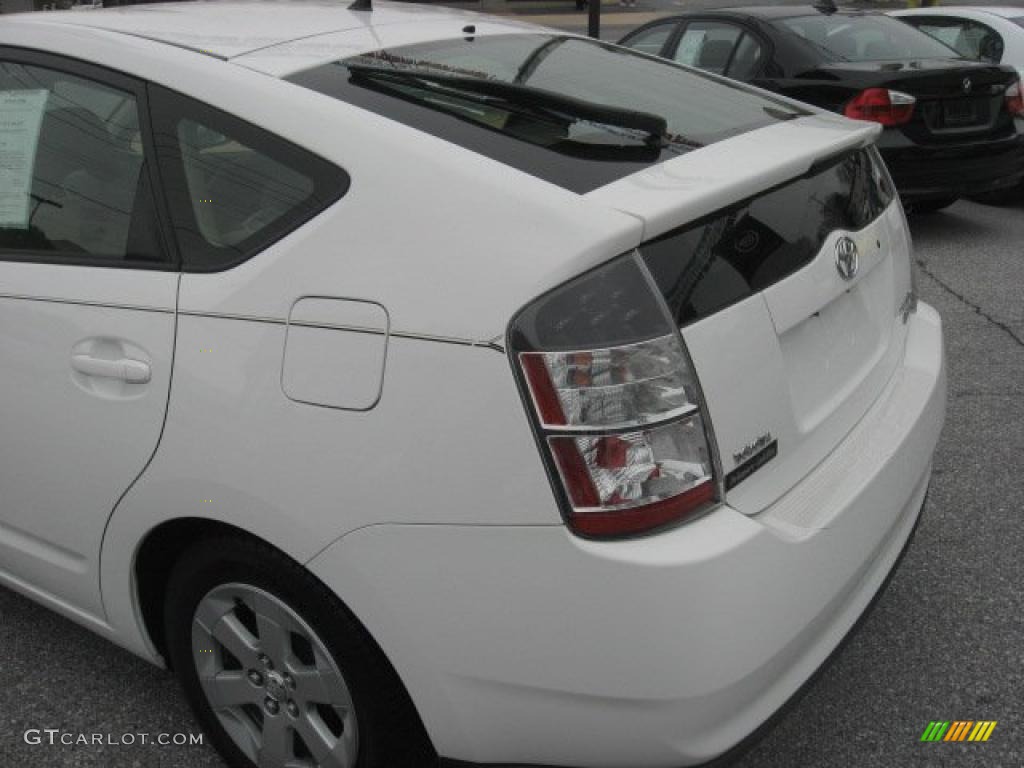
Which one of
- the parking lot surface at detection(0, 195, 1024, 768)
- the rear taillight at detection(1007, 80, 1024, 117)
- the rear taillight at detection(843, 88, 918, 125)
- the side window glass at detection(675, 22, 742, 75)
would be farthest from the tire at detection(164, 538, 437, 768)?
the rear taillight at detection(1007, 80, 1024, 117)

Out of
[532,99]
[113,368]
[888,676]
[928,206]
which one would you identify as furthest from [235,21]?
[928,206]

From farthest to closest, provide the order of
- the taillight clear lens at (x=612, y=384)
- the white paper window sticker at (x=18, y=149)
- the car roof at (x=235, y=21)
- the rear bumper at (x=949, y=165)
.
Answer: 1. the rear bumper at (x=949, y=165)
2. the white paper window sticker at (x=18, y=149)
3. the car roof at (x=235, y=21)
4. the taillight clear lens at (x=612, y=384)

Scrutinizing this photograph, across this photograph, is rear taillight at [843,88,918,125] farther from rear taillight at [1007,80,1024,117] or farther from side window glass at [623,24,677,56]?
side window glass at [623,24,677,56]

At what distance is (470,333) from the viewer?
1.55 metres

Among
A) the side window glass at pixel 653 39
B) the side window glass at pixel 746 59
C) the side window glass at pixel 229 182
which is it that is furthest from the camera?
the side window glass at pixel 653 39

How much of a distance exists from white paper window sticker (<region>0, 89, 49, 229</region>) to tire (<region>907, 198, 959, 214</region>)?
645cm

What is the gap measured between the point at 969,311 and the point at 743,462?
164 inches

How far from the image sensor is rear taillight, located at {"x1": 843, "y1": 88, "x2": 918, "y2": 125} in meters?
6.04

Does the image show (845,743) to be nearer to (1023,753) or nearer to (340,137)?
(1023,753)

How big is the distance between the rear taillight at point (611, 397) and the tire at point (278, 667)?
0.51 m

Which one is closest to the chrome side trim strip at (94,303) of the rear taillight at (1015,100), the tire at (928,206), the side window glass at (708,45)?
the side window glass at (708,45)

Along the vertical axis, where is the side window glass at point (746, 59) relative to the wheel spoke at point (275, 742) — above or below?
above

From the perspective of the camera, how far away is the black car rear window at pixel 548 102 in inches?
70.6

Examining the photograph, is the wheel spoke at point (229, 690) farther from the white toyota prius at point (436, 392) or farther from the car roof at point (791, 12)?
the car roof at point (791, 12)
